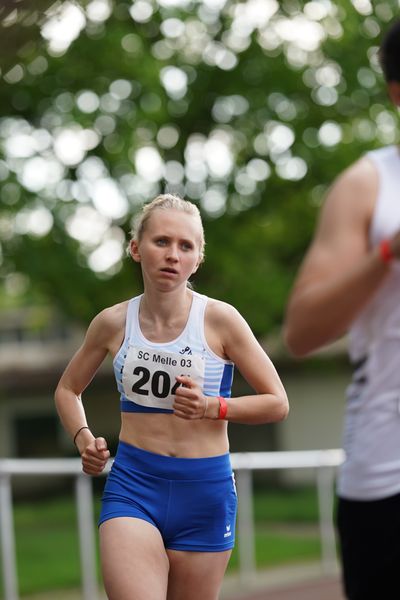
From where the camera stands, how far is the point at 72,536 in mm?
23484

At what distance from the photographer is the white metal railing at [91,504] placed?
30.0 ft

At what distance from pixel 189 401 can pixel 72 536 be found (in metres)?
21.0

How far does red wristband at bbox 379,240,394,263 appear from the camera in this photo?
2.47m

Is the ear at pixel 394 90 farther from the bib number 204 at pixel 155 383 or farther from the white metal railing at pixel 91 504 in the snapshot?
the white metal railing at pixel 91 504

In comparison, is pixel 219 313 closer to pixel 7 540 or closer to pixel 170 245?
pixel 170 245

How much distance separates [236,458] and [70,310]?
11931 millimetres

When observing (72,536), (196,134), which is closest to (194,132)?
(196,134)

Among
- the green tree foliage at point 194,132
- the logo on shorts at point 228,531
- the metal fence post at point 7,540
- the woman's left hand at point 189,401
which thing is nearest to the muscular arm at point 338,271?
the woman's left hand at point 189,401

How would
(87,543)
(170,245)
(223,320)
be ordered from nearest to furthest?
(170,245) < (223,320) < (87,543)

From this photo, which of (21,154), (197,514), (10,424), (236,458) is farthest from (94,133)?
(197,514)

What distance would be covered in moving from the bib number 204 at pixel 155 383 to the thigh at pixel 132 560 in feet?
1.37

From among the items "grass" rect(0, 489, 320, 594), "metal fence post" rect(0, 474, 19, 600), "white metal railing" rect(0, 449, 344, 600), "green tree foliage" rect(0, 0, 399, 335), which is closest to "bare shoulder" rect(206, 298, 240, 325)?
"white metal railing" rect(0, 449, 344, 600)

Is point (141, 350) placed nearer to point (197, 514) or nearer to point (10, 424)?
point (197, 514)

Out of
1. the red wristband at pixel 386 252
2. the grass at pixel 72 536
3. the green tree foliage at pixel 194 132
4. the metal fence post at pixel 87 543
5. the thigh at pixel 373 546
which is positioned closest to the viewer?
the red wristband at pixel 386 252
